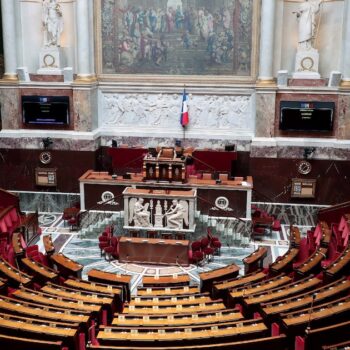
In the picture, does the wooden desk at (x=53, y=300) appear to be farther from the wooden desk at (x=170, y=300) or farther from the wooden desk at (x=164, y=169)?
the wooden desk at (x=164, y=169)

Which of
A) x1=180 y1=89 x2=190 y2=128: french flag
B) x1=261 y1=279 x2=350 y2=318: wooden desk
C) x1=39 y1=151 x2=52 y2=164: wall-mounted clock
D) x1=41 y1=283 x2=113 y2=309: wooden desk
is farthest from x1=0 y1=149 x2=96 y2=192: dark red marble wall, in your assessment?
x1=261 y1=279 x2=350 y2=318: wooden desk

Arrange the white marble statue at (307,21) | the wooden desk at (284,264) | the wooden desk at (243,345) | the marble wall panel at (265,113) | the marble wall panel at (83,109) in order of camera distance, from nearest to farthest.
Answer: the wooden desk at (243,345) < the wooden desk at (284,264) < the white marble statue at (307,21) < the marble wall panel at (265,113) < the marble wall panel at (83,109)

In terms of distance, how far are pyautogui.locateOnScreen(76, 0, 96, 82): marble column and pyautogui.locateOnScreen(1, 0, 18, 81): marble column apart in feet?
8.13

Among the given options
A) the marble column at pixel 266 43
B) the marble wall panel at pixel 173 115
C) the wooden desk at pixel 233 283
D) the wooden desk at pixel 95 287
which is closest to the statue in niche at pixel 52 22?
the marble wall panel at pixel 173 115

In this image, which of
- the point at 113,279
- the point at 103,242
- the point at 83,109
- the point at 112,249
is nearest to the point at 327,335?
the point at 113,279

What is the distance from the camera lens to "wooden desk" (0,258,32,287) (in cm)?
1252

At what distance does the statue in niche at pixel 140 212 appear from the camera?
708 inches

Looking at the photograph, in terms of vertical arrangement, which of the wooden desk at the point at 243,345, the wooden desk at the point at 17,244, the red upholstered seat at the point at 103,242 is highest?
the wooden desk at the point at 243,345

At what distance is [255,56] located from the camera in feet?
69.5

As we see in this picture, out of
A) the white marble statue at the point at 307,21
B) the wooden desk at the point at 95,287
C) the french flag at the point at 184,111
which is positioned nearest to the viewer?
the wooden desk at the point at 95,287

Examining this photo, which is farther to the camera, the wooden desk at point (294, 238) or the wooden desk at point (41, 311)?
the wooden desk at point (294, 238)

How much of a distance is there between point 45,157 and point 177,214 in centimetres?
669

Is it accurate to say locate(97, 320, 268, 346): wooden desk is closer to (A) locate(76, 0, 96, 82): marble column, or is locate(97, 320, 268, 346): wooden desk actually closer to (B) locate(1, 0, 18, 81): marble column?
(A) locate(76, 0, 96, 82): marble column

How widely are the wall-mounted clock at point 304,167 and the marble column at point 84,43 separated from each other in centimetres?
844
